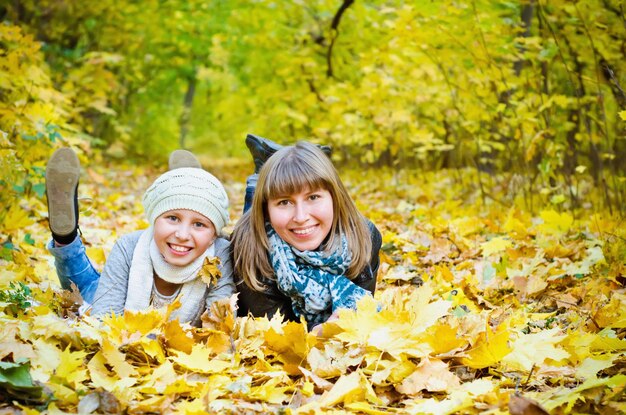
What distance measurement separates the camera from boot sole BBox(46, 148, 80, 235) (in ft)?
8.48

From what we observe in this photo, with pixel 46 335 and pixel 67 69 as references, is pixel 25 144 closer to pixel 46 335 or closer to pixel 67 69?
pixel 46 335

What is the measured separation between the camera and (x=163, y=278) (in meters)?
2.35

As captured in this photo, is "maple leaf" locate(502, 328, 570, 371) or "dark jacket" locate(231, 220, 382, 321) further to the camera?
"dark jacket" locate(231, 220, 382, 321)

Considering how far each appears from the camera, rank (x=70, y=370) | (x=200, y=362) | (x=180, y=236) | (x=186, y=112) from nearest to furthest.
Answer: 1. (x=70, y=370)
2. (x=200, y=362)
3. (x=180, y=236)
4. (x=186, y=112)

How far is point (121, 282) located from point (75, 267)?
441mm

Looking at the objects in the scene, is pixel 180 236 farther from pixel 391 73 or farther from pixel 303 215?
pixel 391 73

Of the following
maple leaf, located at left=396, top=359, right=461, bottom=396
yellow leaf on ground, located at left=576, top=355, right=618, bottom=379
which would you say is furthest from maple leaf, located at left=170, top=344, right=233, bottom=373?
yellow leaf on ground, located at left=576, top=355, right=618, bottom=379

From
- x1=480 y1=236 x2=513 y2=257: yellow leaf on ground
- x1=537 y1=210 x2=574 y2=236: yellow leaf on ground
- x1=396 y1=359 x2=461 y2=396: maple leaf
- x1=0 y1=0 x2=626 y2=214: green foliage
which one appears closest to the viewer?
x1=396 y1=359 x2=461 y2=396: maple leaf

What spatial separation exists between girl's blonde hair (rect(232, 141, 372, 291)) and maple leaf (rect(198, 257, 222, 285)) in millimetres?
95

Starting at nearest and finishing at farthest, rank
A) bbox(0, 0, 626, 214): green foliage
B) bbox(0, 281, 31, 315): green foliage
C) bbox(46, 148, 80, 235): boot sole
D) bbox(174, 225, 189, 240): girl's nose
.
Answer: bbox(0, 281, 31, 315): green foliage → bbox(174, 225, 189, 240): girl's nose → bbox(46, 148, 80, 235): boot sole → bbox(0, 0, 626, 214): green foliage

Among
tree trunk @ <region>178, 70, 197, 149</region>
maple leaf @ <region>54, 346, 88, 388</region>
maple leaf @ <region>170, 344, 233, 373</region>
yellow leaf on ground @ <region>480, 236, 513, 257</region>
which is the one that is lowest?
tree trunk @ <region>178, 70, 197, 149</region>

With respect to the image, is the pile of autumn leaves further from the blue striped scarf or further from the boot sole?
the boot sole

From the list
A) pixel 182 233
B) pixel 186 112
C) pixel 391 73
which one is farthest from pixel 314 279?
pixel 186 112

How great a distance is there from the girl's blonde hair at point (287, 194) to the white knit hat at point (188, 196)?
156 mm
